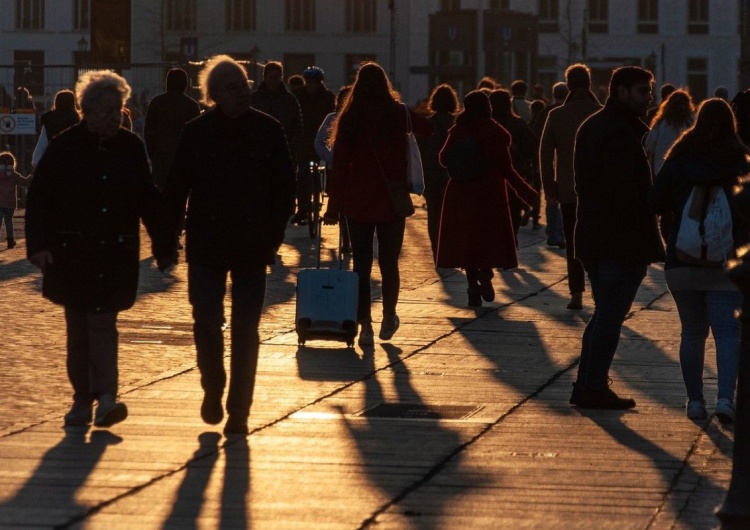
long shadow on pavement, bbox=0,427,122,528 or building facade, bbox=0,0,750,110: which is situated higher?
building facade, bbox=0,0,750,110

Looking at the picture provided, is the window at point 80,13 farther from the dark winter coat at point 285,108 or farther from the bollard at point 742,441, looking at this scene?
the bollard at point 742,441

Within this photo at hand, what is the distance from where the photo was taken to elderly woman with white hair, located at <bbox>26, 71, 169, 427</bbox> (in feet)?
26.7

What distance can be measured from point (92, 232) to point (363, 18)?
235ft

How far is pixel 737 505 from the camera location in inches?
219

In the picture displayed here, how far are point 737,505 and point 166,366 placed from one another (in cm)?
525

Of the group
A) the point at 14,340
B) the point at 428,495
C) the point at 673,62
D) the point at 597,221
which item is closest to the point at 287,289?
the point at 14,340

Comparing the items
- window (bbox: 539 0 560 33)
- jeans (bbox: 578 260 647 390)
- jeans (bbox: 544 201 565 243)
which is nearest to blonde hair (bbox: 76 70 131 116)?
jeans (bbox: 578 260 647 390)

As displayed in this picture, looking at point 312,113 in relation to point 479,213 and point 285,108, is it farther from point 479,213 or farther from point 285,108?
point 479,213

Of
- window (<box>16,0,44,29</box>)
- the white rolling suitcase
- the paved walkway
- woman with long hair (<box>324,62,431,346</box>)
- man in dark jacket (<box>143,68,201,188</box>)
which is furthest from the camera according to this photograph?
window (<box>16,0,44,29</box>)

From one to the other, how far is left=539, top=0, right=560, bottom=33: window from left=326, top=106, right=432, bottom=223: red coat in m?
73.5

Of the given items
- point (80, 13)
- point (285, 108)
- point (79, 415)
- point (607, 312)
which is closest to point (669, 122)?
point (285, 108)

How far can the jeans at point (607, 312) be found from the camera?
29.6 feet

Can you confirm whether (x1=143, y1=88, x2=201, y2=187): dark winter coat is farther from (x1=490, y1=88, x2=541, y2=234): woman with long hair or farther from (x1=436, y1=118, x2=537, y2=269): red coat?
(x1=436, y1=118, x2=537, y2=269): red coat

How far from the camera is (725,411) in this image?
8.58m
